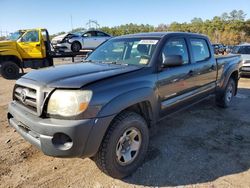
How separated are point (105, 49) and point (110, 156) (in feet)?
7.34

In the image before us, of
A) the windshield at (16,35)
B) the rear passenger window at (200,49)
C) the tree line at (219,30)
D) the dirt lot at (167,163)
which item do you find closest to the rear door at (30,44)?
the windshield at (16,35)

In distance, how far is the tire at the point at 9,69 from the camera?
11422mm

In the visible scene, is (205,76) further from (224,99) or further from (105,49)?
(105,49)

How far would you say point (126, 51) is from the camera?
4.14 metres

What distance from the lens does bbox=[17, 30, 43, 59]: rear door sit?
11859 mm

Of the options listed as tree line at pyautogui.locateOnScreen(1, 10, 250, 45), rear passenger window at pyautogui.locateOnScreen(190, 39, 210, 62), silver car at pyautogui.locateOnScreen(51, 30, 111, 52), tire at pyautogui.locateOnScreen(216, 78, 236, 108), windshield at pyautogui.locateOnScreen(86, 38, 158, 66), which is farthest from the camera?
tree line at pyautogui.locateOnScreen(1, 10, 250, 45)

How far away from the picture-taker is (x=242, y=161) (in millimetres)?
3578

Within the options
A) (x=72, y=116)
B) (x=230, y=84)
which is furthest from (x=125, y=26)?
(x=72, y=116)

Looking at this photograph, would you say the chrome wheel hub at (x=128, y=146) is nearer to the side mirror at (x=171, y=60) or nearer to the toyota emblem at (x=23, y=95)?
the side mirror at (x=171, y=60)

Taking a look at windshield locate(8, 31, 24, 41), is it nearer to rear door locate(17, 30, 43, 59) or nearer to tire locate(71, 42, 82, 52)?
rear door locate(17, 30, 43, 59)

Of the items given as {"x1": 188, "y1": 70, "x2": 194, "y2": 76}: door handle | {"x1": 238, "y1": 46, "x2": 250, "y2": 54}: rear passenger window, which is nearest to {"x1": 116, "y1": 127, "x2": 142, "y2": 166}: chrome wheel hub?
{"x1": 188, "y1": 70, "x2": 194, "y2": 76}: door handle

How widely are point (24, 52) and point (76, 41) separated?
490 centimetres

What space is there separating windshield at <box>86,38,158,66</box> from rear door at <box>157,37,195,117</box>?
0.80 feet

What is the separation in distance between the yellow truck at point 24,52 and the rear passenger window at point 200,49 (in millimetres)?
8826
